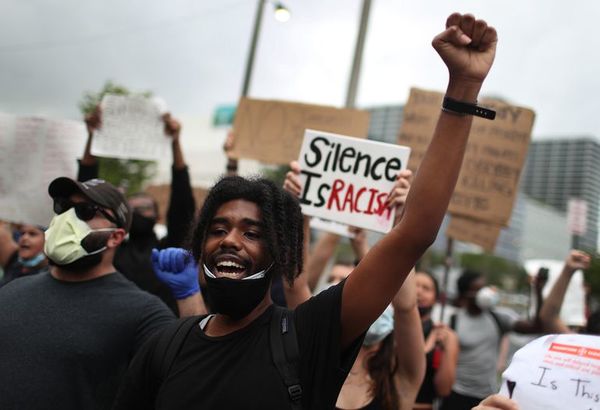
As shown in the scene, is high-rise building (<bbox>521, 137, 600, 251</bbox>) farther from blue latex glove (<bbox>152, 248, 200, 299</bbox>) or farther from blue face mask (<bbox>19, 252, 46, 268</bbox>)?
blue latex glove (<bbox>152, 248, 200, 299</bbox>)

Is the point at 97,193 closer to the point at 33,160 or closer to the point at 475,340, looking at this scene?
the point at 33,160

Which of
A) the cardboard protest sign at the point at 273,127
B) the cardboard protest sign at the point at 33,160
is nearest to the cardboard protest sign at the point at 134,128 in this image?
the cardboard protest sign at the point at 33,160

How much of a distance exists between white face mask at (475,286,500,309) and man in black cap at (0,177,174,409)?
138 inches

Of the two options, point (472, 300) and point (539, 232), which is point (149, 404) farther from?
point (539, 232)

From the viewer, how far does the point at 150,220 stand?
385 centimetres

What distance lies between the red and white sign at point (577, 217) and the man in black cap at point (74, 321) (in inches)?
230

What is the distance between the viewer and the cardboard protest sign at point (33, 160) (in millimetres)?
3541

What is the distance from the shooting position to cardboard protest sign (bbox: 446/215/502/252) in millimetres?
5195

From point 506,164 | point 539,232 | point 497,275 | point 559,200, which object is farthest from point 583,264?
point 559,200

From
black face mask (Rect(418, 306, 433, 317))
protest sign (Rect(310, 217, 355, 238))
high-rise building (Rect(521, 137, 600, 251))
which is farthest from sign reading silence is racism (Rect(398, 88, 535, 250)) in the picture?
high-rise building (Rect(521, 137, 600, 251))

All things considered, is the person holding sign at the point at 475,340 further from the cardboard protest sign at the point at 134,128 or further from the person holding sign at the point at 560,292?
the cardboard protest sign at the point at 134,128

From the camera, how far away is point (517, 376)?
5.06 ft

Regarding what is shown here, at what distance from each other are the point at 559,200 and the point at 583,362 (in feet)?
422

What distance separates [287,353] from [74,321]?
106cm
